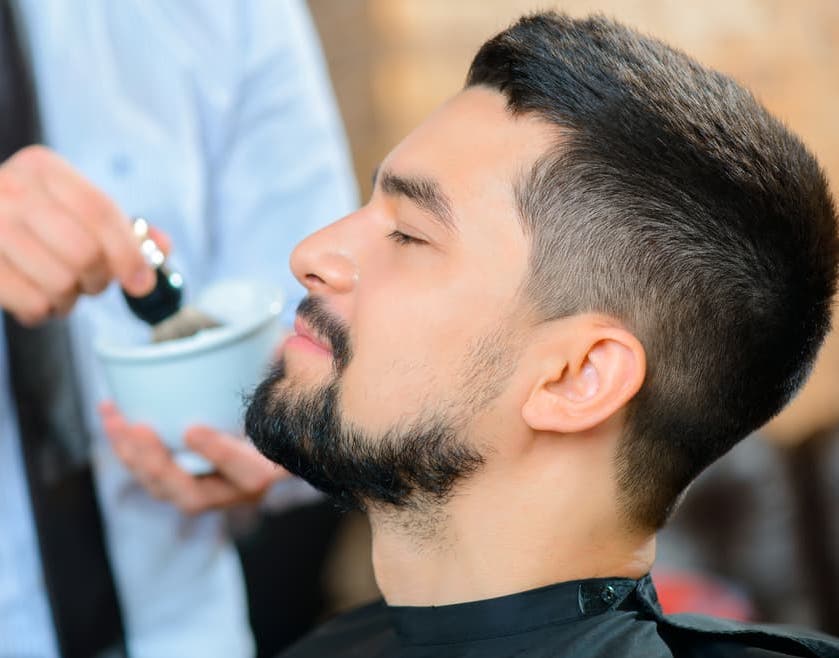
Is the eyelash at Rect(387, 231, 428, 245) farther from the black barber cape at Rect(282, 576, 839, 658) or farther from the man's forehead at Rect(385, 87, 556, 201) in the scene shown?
the black barber cape at Rect(282, 576, 839, 658)

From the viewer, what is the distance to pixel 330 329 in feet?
3.69

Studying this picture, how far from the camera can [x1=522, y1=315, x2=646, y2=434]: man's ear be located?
3.38ft

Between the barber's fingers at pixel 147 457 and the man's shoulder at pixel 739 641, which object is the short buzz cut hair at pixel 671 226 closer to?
the man's shoulder at pixel 739 641

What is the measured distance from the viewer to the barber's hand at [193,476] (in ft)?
4.33

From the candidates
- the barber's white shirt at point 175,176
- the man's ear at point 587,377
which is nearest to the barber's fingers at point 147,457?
the barber's white shirt at point 175,176

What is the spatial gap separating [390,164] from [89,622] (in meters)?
0.80

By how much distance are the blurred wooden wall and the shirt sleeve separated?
3.39ft

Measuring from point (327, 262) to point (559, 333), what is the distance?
27 cm

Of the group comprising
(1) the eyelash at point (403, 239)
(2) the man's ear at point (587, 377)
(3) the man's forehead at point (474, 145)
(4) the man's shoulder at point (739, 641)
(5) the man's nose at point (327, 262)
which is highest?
(3) the man's forehead at point (474, 145)

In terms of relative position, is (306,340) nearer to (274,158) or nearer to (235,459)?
(235,459)

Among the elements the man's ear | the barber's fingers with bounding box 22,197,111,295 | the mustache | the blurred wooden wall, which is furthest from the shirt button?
the blurred wooden wall

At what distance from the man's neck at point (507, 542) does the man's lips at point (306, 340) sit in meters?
0.19

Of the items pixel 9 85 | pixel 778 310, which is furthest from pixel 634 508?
pixel 9 85

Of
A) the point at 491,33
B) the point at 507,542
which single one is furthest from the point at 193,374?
the point at 491,33
